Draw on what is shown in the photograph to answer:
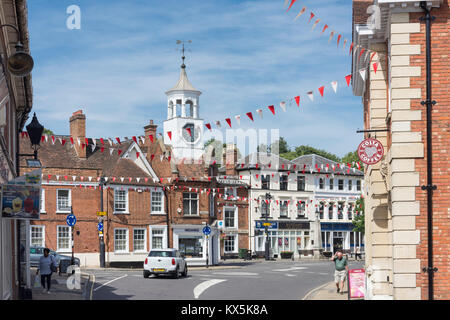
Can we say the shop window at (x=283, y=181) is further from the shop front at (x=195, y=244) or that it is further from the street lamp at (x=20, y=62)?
the street lamp at (x=20, y=62)

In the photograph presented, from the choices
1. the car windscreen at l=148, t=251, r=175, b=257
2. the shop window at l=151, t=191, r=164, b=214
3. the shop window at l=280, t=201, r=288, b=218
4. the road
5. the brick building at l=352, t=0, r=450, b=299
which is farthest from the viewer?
the shop window at l=280, t=201, r=288, b=218

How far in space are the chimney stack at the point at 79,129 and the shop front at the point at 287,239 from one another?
22.2 meters

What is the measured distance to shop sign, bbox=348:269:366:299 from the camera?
20.6 meters

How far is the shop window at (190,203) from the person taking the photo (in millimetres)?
52625

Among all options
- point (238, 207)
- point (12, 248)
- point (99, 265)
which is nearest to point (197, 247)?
point (99, 265)

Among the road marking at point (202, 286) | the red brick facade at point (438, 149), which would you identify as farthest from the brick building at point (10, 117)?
the red brick facade at point (438, 149)

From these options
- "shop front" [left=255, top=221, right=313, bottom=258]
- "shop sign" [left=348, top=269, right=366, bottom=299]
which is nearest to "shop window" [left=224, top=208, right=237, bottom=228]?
"shop front" [left=255, top=221, right=313, bottom=258]

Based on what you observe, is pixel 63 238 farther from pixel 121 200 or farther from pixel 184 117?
pixel 184 117

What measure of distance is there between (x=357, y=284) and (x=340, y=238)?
54623 millimetres

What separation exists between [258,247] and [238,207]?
4716 millimetres

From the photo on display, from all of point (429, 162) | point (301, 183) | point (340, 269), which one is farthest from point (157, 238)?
point (429, 162)

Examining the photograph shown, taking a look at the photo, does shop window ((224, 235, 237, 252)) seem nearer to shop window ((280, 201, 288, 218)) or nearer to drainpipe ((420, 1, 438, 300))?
shop window ((280, 201, 288, 218))

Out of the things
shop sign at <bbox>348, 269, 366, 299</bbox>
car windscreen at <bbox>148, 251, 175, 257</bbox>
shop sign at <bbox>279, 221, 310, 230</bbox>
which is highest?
shop sign at <bbox>348, 269, 366, 299</bbox>

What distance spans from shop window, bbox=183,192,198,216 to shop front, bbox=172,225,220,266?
116 centimetres
